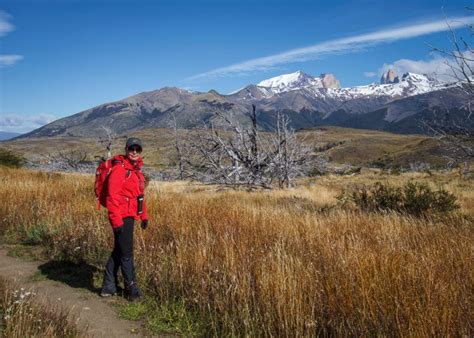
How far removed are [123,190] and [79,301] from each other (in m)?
1.44

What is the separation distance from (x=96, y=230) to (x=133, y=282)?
7.81 ft

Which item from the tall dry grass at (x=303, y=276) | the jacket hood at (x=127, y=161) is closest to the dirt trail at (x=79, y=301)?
the tall dry grass at (x=303, y=276)

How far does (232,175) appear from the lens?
874 inches

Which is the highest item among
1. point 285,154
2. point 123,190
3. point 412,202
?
point 285,154

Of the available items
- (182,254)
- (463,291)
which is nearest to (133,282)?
(182,254)

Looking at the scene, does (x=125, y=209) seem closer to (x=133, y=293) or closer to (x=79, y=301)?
(x=133, y=293)

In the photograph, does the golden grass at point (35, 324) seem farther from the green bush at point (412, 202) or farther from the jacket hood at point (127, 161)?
the green bush at point (412, 202)

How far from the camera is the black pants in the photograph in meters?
5.21

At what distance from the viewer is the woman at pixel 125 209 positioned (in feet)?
16.7

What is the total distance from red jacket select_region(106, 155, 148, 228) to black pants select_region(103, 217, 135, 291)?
0.15 meters

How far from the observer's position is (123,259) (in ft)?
17.1

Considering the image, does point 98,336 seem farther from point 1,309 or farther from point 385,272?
point 385,272

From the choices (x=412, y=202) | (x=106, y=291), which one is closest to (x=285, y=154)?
(x=412, y=202)

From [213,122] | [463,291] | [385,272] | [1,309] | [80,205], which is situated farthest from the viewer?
[213,122]
